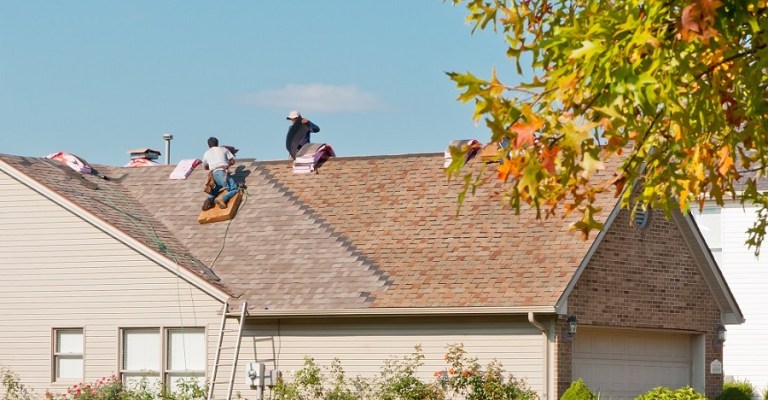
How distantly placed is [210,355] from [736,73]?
1687 centimetres

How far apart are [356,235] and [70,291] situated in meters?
5.79

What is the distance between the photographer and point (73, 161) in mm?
32188

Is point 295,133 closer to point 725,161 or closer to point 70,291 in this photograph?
point 70,291

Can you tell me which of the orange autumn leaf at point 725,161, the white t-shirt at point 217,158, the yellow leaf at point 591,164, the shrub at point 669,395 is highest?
the white t-shirt at point 217,158

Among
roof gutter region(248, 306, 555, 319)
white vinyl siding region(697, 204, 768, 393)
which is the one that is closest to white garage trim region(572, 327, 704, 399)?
roof gutter region(248, 306, 555, 319)

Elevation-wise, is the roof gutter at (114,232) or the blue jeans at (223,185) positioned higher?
the blue jeans at (223,185)

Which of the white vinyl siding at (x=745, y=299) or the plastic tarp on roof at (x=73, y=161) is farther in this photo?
the white vinyl siding at (x=745, y=299)

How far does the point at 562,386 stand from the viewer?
24344 mm

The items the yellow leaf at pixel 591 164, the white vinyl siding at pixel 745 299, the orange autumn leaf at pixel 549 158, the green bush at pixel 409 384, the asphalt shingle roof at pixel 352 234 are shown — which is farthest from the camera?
the white vinyl siding at pixel 745 299

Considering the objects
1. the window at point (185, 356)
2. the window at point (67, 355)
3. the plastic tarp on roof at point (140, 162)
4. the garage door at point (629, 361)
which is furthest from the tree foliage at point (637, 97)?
the plastic tarp on roof at point (140, 162)

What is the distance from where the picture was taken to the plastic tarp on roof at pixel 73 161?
3209 centimetres

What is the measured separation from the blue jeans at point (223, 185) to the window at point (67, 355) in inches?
164

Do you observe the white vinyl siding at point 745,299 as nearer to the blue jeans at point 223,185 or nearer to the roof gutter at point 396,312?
the blue jeans at point 223,185

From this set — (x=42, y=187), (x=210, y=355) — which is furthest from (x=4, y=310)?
(x=210, y=355)
